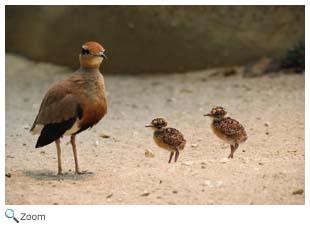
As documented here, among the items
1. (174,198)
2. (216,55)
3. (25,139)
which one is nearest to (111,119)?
(25,139)

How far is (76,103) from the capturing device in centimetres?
639

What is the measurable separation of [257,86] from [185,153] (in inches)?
155

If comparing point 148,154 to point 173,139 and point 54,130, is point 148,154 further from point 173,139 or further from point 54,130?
point 54,130

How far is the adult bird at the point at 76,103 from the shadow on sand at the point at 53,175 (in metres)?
0.12

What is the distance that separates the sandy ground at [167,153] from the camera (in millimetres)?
5703

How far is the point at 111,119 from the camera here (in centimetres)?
984

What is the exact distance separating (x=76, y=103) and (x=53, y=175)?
779 millimetres

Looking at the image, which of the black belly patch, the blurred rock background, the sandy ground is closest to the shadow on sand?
the sandy ground

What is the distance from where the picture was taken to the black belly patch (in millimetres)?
6402

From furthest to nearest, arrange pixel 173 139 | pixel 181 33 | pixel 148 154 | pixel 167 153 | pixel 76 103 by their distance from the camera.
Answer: pixel 181 33 < pixel 167 153 < pixel 148 154 < pixel 173 139 < pixel 76 103
